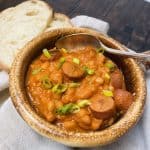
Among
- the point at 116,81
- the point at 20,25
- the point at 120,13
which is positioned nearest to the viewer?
the point at 116,81

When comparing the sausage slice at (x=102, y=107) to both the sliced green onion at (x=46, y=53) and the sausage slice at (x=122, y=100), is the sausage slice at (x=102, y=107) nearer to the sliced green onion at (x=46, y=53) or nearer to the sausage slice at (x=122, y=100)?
the sausage slice at (x=122, y=100)

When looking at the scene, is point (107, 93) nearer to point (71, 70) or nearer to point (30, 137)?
point (71, 70)

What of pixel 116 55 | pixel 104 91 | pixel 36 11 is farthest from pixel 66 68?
pixel 36 11

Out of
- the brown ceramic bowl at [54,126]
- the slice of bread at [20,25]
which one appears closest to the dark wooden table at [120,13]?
the slice of bread at [20,25]

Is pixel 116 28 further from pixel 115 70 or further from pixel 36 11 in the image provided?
pixel 115 70

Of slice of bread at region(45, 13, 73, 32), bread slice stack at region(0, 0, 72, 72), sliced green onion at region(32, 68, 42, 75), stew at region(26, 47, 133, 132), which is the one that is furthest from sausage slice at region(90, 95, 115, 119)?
slice of bread at region(45, 13, 73, 32)

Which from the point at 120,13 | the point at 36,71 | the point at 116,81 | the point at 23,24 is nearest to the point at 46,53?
the point at 36,71
